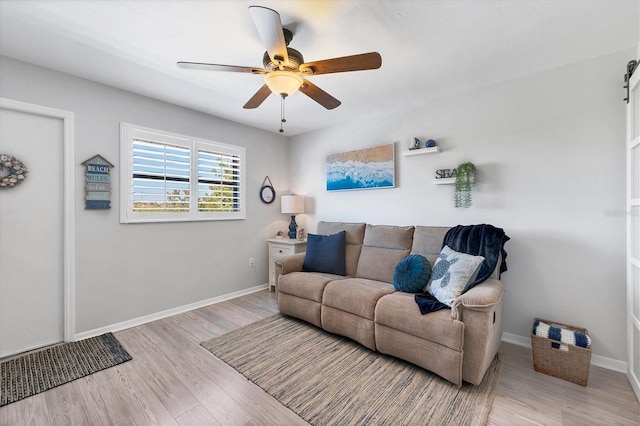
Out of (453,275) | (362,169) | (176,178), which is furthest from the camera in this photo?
(362,169)

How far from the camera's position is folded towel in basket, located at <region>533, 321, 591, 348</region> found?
1.94 metres

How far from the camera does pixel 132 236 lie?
9.60 feet

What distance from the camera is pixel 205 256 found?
3.55 metres

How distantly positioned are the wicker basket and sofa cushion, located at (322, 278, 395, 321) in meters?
1.15

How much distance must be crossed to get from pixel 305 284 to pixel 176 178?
201 centimetres

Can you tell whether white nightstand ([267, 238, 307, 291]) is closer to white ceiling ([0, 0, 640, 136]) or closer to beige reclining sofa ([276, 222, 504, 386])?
beige reclining sofa ([276, 222, 504, 386])

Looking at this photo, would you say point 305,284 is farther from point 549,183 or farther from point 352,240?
point 549,183

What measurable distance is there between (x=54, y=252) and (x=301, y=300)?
93.0 inches

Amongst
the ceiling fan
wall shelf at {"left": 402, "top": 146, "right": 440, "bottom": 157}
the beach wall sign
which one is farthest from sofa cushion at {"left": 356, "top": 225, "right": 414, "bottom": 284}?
the beach wall sign

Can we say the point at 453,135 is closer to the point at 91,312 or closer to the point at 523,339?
the point at 523,339

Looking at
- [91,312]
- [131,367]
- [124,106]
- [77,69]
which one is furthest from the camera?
[124,106]

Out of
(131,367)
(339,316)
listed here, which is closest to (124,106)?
(131,367)

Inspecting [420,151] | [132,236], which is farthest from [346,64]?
[132,236]

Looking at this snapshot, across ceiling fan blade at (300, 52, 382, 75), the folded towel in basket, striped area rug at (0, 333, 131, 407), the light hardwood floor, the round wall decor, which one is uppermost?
ceiling fan blade at (300, 52, 382, 75)
